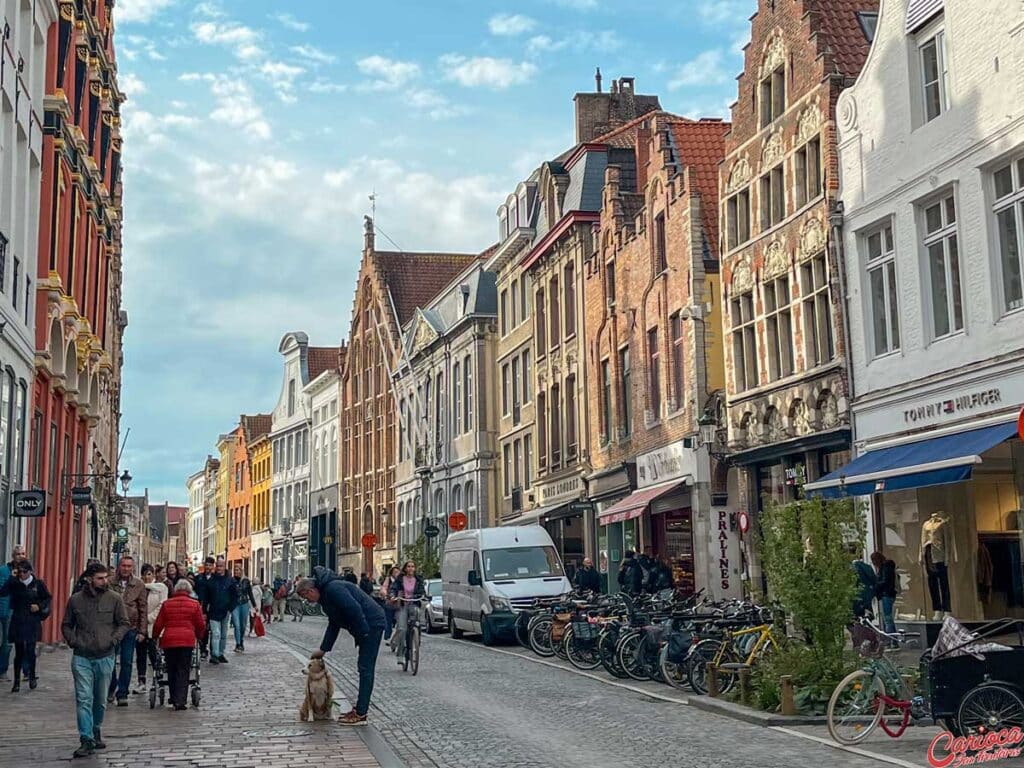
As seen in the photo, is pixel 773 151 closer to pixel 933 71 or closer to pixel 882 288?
pixel 882 288

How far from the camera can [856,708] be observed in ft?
38.8

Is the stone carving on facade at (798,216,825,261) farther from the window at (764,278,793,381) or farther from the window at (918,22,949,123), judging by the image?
the window at (918,22,949,123)

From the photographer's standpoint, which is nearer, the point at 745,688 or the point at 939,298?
the point at 745,688

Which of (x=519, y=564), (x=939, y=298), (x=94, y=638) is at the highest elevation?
(x=939, y=298)

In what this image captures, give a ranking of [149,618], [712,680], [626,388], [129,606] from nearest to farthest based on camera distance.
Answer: [712,680], [129,606], [149,618], [626,388]

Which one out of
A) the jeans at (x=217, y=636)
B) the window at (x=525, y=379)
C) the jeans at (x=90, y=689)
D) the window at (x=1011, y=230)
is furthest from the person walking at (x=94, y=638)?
the window at (x=525, y=379)

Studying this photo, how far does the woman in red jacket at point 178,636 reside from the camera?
48.8ft

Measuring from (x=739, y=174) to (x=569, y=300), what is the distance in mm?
13621

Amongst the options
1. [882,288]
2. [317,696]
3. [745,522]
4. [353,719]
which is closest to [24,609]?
[317,696]

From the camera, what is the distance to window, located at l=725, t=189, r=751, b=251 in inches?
1100

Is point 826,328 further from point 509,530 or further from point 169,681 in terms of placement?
point 169,681

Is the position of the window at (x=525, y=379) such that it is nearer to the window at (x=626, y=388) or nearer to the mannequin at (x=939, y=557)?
the window at (x=626, y=388)

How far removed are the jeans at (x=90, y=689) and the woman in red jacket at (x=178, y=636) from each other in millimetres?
2726

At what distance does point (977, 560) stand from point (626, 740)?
1022 cm
